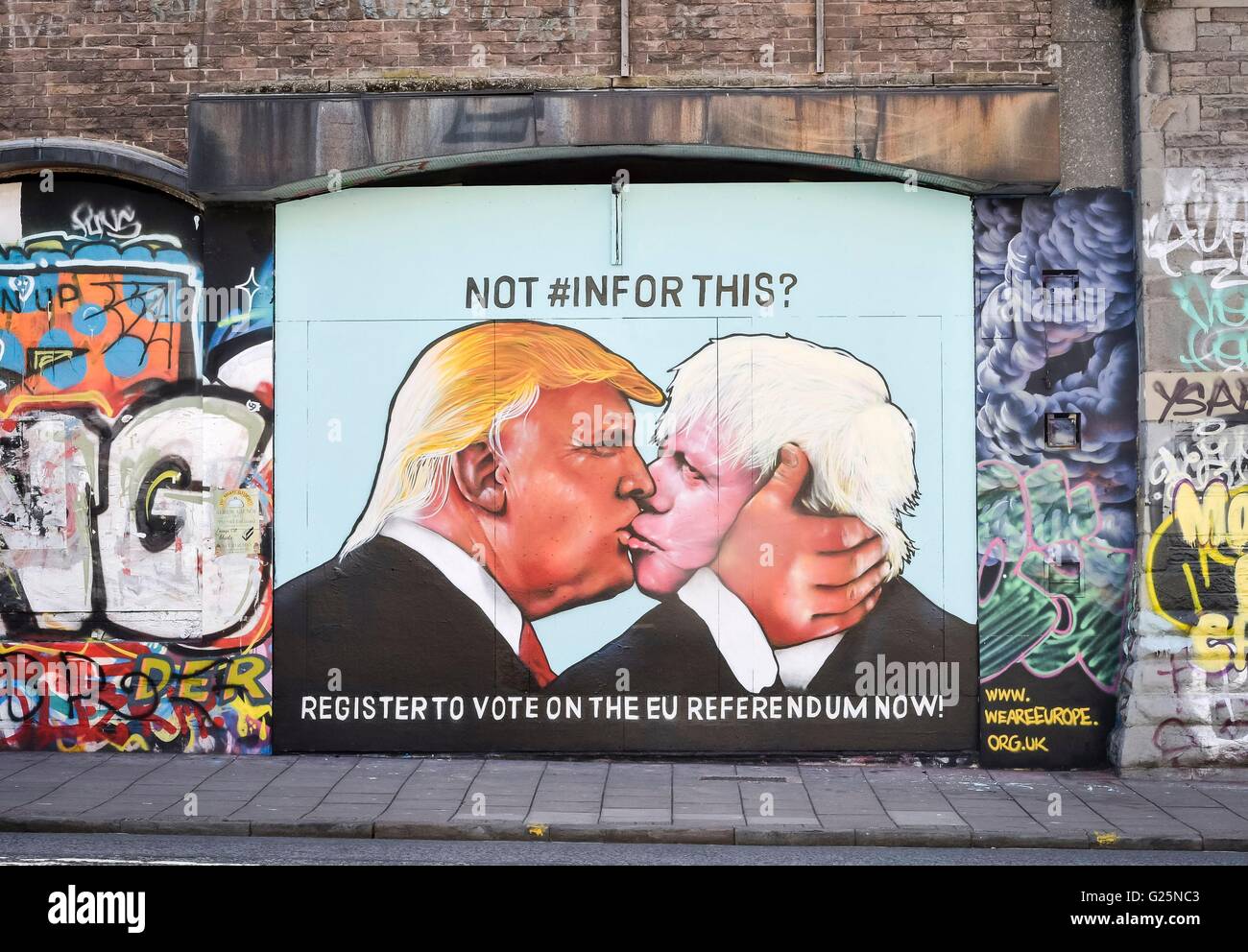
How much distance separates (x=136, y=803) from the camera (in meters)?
8.80

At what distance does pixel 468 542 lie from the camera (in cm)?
1059

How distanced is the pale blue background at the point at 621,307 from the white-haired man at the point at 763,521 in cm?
16

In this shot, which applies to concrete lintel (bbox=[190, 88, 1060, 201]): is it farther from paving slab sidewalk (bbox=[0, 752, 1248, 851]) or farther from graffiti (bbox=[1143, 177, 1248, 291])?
paving slab sidewalk (bbox=[0, 752, 1248, 851])

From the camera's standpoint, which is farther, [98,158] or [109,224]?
[109,224]

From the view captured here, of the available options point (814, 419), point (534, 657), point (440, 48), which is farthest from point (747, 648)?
point (440, 48)

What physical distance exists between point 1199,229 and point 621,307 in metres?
4.64

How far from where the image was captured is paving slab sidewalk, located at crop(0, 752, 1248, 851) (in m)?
8.23

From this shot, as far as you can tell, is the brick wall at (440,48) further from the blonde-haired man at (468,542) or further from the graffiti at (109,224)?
the blonde-haired man at (468,542)

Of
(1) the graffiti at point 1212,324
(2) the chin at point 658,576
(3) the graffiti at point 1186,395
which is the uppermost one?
(1) the graffiti at point 1212,324

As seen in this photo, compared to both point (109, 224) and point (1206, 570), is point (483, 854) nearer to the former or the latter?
point (1206, 570)

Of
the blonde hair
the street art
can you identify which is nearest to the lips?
the blonde hair

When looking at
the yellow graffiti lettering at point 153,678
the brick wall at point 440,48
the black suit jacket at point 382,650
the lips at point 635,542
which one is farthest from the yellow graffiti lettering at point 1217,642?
the yellow graffiti lettering at point 153,678

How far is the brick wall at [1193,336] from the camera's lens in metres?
10.0

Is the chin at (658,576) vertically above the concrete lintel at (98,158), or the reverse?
the concrete lintel at (98,158)
